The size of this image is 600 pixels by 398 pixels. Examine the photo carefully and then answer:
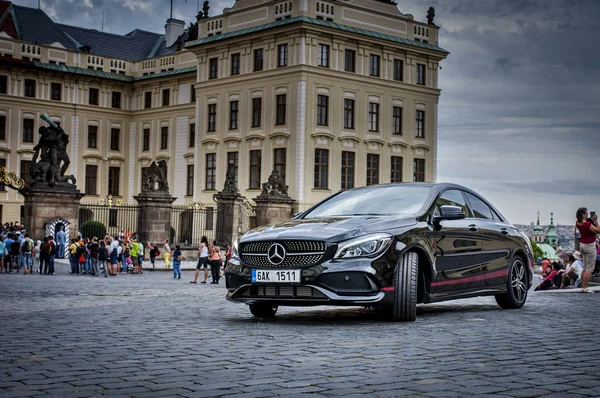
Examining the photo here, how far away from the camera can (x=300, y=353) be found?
805 centimetres

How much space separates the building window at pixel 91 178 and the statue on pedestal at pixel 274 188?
26.6 metres

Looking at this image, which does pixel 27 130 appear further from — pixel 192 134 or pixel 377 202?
pixel 377 202

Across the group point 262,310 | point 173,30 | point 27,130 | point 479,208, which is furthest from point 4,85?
point 262,310

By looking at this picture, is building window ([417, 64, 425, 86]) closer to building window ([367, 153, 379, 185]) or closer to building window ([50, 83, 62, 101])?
building window ([367, 153, 379, 185])

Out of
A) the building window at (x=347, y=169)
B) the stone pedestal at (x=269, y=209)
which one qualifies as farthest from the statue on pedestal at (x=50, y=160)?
the building window at (x=347, y=169)

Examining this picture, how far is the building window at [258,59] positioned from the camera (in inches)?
2288

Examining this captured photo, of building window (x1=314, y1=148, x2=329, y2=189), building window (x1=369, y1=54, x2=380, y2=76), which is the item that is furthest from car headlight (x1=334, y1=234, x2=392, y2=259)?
building window (x1=369, y1=54, x2=380, y2=76)

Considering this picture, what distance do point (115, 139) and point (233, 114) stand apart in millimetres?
16468

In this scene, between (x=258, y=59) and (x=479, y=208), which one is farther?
(x=258, y=59)

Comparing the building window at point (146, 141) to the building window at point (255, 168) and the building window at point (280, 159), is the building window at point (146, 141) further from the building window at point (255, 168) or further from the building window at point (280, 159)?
the building window at point (280, 159)

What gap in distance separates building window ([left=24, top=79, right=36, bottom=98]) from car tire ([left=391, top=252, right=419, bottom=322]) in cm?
6195

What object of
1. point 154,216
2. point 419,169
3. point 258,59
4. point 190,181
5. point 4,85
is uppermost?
point 258,59

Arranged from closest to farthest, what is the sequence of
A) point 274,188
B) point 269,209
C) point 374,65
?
point 269,209 → point 274,188 → point 374,65

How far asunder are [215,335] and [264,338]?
22.9 inches
